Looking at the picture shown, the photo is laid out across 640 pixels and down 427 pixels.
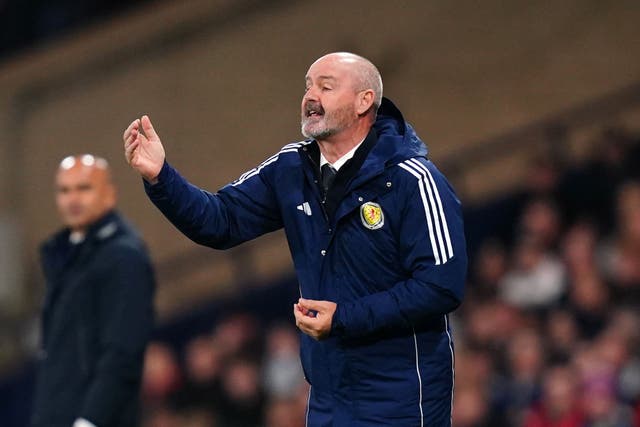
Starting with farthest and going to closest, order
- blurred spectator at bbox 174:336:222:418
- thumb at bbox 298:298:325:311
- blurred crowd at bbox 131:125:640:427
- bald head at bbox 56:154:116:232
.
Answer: blurred spectator at bbox 174:336:222:418 < blurred crowd at bbox 131:125:640:427 < bald head at bbox 56:154:116:232 < thumb at bbox 298:298:325:311

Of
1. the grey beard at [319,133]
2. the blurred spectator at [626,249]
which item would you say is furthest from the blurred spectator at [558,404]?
the grey beard at [319,133]

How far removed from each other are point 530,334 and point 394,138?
3.99 m

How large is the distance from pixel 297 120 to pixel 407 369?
8110mm

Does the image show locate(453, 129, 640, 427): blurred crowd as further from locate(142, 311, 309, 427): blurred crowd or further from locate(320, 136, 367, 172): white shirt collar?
locate(320, 136, 367, 172): white shirt collar

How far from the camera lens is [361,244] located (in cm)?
487

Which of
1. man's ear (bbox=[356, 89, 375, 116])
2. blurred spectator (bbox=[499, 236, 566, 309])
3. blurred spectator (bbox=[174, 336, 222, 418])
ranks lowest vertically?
blurred spectator (bbox=[174, 336, 222, 418])

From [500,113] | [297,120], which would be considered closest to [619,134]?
[500,113]

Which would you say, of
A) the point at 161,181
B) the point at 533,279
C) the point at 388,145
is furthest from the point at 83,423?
the point at 533,279

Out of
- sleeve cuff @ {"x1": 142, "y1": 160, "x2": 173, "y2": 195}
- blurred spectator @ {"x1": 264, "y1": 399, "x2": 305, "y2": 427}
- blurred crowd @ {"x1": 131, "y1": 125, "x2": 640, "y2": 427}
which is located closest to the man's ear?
sleeve cuff @ {"x1": 142, "y1": 160, "x2": 173, "y2": 195}

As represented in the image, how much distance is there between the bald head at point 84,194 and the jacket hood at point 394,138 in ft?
5.88

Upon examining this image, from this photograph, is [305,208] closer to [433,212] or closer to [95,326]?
[433,212]

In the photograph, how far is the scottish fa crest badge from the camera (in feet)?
15.9

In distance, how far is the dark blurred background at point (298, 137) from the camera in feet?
28.7

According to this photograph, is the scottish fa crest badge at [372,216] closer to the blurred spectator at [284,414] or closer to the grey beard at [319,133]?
the grey beard at [319,133]
